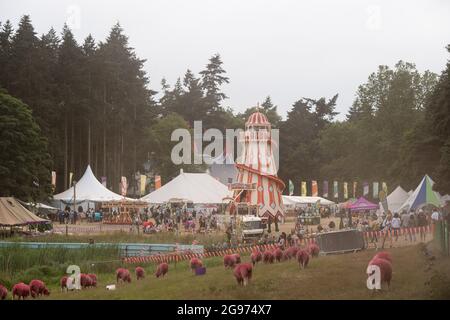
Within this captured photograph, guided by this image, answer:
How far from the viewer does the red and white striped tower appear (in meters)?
48.5

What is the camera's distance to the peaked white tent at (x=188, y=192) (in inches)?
1954

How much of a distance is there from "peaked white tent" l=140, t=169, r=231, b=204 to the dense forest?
9108mm

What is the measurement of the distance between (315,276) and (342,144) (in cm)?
6643

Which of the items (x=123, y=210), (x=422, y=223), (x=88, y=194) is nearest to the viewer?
(x=422, y=223)

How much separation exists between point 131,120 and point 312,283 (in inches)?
2122

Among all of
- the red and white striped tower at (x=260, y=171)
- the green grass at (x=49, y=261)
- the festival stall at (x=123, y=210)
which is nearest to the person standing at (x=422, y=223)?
the green grass at (x=49, y=261)

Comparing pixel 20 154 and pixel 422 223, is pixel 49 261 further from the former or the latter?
pixel 20 154

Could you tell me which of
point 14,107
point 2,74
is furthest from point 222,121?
point 14,107

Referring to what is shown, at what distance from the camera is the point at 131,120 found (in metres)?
69.3

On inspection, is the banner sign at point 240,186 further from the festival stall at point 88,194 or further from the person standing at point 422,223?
the person standing at point 422,223

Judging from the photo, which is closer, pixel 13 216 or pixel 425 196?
pixel 425 196

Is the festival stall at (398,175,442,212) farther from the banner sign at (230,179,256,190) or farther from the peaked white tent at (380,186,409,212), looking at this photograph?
the banner sign at (230,179,256,190)

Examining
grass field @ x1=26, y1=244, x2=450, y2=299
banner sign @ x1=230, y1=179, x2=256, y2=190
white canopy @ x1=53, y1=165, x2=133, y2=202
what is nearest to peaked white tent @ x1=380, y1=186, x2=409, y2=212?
banner sign @ x1=230, y1=179, x2=256, y2=190

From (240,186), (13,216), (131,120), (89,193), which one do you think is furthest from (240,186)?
(131,120)
